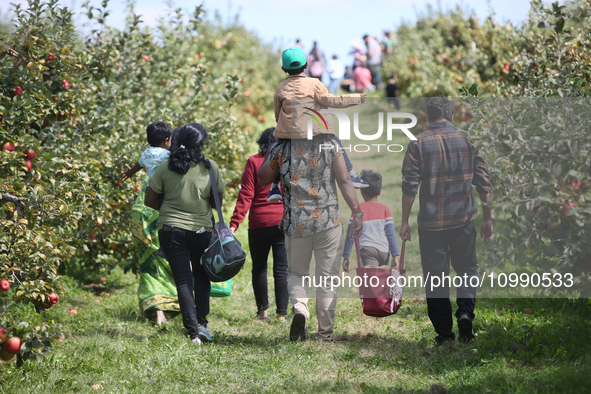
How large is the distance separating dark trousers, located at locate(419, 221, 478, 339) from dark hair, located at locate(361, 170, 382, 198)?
0.46m

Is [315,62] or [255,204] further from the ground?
[315,62]

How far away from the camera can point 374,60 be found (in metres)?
20.9

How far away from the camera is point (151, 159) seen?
4984 mm

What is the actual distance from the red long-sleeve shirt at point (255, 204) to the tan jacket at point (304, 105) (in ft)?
3.38

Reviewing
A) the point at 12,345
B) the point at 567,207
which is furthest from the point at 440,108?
the point at 12,345

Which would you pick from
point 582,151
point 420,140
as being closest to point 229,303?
point 420,140

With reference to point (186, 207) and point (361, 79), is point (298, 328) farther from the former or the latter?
point (361, 79)

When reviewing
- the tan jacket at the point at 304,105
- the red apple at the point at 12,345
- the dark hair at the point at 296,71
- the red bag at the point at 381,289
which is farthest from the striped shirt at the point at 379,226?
the red apple at the point at 12,345

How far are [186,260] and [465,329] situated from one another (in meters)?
2.27

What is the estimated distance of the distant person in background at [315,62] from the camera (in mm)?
20031

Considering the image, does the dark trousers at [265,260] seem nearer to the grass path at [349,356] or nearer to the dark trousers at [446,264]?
the grass path at [349,356]

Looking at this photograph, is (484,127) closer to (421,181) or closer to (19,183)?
(421,181)

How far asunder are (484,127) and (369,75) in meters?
15.9

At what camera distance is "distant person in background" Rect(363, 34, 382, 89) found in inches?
813
